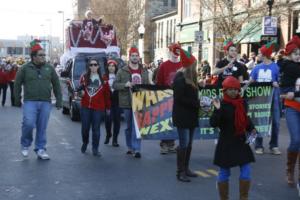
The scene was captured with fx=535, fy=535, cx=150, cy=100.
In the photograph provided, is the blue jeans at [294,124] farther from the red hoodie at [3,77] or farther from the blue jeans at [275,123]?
the red hoodie at [3,77]

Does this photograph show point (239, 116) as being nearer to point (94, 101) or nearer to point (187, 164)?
point (187, 164)

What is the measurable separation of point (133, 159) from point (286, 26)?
70.7ft

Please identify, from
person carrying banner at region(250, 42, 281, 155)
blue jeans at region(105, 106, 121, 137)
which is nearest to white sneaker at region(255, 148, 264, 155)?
person carrying banner at region(250, 42, 281, 155)

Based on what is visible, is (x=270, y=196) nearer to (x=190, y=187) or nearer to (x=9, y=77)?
(x=190, y=187)

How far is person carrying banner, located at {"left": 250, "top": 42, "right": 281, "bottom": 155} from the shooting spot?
982 cm

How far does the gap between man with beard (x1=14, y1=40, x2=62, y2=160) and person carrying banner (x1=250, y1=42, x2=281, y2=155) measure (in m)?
3.73

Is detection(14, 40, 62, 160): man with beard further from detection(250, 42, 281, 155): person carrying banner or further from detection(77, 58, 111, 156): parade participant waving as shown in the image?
detection(250, 42, 281, 155): person carrying banner

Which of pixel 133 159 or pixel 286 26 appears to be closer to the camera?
pixel 133 159

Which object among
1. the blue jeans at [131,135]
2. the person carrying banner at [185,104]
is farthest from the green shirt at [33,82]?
the person carrying banner at [185,104]

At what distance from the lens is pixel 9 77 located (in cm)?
2153

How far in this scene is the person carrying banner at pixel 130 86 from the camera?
9.47 meters

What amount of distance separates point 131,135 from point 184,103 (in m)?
2.52

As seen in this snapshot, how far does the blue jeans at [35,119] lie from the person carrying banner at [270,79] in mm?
3861

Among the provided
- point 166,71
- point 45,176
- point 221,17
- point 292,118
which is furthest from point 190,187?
point 221,17
